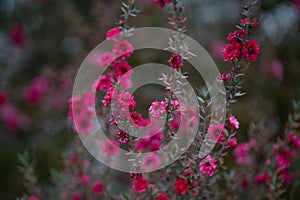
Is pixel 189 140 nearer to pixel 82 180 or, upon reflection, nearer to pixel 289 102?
pixel 82 180

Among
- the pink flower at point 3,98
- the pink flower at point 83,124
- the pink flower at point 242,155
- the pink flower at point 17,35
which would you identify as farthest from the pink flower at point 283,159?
the pink flower at point 17,35

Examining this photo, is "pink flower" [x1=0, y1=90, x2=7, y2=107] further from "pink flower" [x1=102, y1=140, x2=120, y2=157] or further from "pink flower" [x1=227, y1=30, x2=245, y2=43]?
"pink flower" [x1=227, y1=30, x2=245, y2=43]

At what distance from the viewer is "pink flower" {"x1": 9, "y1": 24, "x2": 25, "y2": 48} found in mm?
3930

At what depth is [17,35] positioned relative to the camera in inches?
155

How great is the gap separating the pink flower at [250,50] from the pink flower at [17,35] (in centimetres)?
288

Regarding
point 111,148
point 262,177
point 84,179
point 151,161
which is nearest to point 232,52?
point 151,161

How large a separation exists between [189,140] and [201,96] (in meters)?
0.19

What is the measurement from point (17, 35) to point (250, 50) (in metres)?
2.90

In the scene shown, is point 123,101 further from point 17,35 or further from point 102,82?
point 17,35

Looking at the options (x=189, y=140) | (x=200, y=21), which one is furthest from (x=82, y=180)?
(x=200, y=21)

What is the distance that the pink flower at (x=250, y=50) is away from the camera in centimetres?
153

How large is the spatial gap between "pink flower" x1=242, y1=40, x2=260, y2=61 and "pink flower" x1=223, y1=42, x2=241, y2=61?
0.02 metres

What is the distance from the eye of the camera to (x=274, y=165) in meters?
1.99

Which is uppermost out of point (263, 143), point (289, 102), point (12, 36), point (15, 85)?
point (12, 36)
